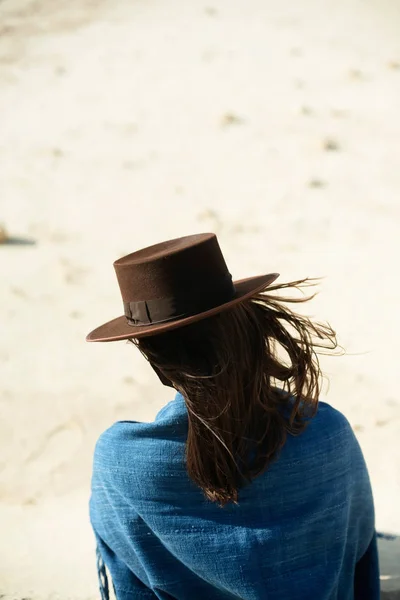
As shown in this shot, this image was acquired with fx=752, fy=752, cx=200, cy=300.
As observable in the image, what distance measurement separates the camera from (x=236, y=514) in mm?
1963

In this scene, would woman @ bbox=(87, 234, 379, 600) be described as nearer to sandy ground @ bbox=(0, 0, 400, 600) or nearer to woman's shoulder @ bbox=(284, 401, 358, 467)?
woman's shoulder @ bbox=(284, 401, 358, 467)

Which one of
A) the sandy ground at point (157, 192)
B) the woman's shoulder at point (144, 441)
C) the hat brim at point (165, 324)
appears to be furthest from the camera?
the sandy ground at point (157, 192)

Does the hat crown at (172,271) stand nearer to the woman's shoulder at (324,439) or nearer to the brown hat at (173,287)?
the brown hat at (173,287)

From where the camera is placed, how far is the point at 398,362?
4754 millimetres

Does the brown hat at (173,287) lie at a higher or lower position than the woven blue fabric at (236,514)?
higher

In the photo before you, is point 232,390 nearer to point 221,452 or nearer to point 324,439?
point 221,452

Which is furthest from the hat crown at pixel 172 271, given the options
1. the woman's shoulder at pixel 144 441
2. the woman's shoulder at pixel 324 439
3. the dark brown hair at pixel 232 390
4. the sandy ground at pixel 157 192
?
the sandy ground at pixel 157 192

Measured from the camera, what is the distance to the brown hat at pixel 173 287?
6.09 feet

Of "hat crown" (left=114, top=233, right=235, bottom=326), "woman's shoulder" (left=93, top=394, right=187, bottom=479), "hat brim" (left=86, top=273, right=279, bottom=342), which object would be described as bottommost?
"woman's shoulder" (left=93, top=394, right=187, bottom=479)

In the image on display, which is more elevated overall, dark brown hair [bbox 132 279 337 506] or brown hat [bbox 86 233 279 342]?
brown hat [bbox 86 233 279 342]

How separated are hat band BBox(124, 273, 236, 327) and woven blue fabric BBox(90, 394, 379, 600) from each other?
9.5 inches

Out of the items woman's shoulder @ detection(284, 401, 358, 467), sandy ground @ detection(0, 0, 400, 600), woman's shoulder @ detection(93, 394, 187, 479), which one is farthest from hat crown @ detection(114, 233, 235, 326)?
sandy ground @ detection(0, 0, 400, 600)

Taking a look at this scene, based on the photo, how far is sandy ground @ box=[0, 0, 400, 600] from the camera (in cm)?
420

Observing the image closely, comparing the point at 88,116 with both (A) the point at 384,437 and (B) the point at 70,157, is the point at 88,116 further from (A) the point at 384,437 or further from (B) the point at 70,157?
(A) the point at 384,437
